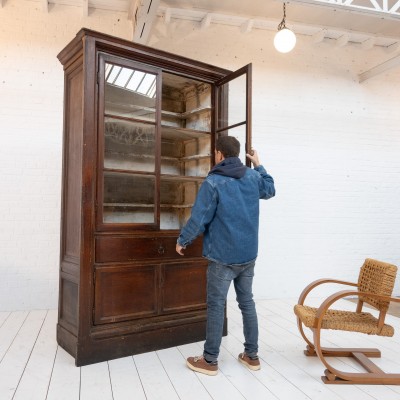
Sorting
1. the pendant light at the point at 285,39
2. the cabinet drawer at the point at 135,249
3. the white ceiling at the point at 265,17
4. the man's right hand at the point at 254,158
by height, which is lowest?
the cabinet drawer at the point at 135,249

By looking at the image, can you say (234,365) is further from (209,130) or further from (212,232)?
(209,130)

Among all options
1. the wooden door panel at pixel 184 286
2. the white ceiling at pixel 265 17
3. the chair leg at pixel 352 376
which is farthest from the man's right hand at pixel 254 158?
→ the white ceiling at pixel 265 17

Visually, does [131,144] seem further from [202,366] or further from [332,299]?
[332,299]

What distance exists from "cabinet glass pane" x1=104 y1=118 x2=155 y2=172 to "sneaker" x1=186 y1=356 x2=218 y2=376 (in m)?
1.54

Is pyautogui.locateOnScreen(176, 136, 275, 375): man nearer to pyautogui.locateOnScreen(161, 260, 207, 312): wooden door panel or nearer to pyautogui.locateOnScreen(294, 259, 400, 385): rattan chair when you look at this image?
pyautogui.locateOnScreen(294, 259, 400, 385): rattan chair

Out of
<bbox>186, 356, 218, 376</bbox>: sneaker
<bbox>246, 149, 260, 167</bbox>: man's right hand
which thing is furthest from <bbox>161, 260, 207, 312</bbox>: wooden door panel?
<bbox>246, 149, 260, 167</bbox>: man's right hand

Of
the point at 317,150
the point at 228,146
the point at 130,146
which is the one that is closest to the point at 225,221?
the point at 228,146

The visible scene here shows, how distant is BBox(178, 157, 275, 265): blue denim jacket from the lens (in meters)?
2.66

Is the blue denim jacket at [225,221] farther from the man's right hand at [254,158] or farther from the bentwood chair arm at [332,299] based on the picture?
the bentwood chair arm at [332,299]

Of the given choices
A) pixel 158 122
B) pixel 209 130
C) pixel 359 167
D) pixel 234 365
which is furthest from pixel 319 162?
pixel 234 365

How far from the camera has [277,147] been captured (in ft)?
17.0

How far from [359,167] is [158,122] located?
3.41 meters

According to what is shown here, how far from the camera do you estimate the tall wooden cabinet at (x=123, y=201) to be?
2.94 m

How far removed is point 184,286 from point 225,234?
967 mm
